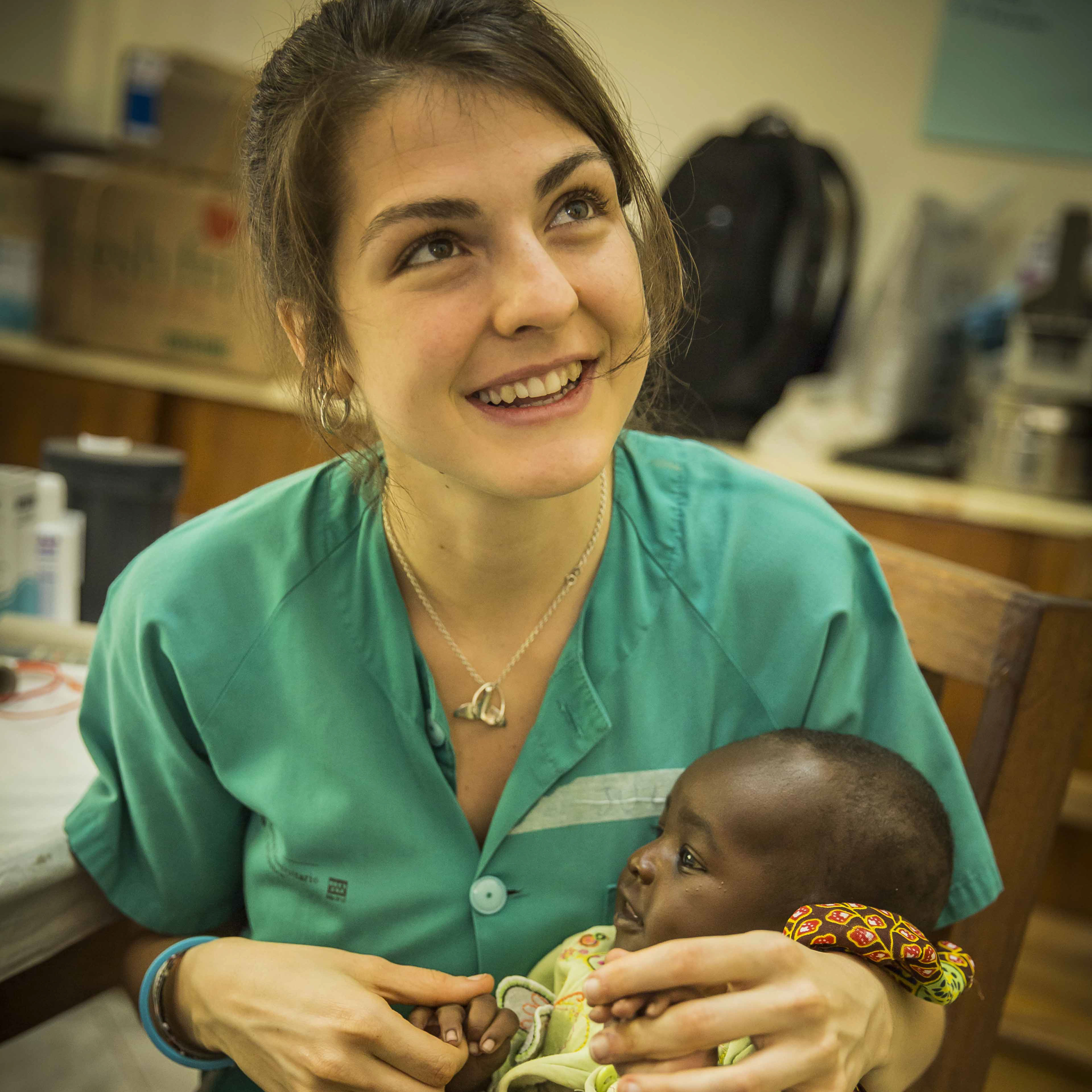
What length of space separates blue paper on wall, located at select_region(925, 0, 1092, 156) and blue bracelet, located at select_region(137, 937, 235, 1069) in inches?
112

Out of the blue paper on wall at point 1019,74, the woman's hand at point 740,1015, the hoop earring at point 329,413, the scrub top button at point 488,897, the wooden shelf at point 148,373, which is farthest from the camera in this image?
the wooden shelf at point 148,373

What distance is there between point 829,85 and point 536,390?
8.23 ft

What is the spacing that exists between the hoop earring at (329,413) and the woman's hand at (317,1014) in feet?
1.72

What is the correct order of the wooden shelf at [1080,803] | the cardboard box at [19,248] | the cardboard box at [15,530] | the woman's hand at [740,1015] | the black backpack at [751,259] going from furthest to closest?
the cardboard box at [19,248] < the black backpack at [751,259] < the wooden shelf at [1080,803] < the cardboard box at [15,530] < the woman's hand at [740,1015]

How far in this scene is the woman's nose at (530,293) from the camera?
0.88 m

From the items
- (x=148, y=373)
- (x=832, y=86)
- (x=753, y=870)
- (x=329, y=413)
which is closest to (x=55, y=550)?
(x=329, y=413)

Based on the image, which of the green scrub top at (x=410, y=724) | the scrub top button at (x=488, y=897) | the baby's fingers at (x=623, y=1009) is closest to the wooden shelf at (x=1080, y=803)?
the green scrub top at (x=410, y=724)

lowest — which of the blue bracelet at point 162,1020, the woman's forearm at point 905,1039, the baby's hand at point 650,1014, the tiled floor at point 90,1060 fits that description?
the tiled floor at point 90,1060

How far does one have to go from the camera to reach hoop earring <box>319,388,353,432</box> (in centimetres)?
112

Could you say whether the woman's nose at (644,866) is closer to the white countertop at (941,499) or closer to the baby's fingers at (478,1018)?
the baby's fingers at (478,1018)

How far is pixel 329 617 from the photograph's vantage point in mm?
1071

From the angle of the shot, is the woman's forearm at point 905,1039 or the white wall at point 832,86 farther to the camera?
the white wall at point 832,86

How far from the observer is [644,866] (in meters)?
0.97

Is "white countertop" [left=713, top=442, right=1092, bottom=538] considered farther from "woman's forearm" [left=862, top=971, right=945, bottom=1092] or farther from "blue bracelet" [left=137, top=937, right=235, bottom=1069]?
"blue bracelet" [left=137, top=937, right=235, bottom=1069]
